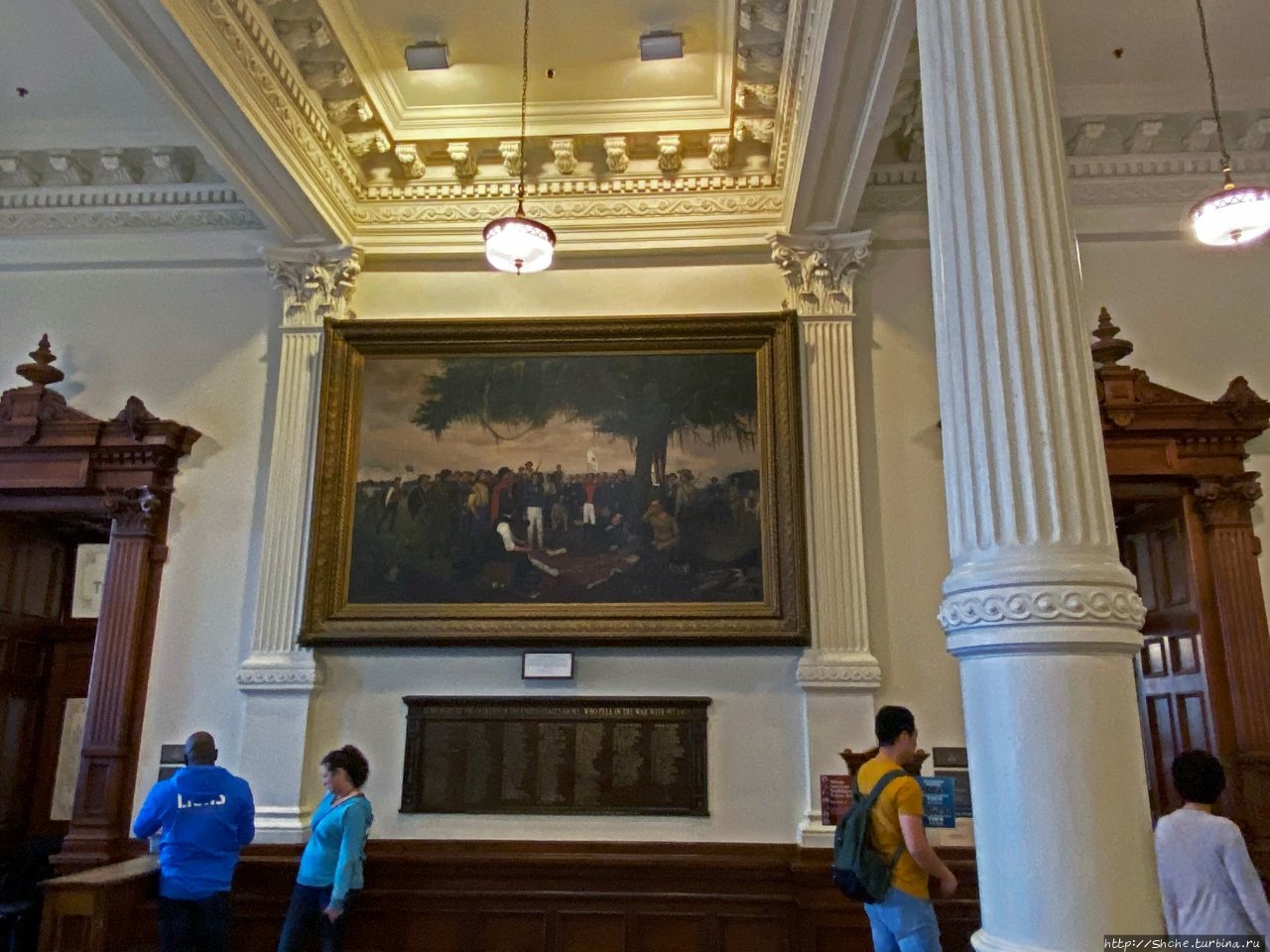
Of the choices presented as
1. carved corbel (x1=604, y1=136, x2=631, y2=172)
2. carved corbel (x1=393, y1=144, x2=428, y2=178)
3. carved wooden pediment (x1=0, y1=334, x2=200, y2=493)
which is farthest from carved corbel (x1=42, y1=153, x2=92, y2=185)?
carved corbel (x1=604, y1=136, x2=631, y2=172)

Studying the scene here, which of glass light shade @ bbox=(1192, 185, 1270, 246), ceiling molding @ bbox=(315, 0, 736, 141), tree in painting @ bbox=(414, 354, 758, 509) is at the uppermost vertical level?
ceiling molding @ bbox=(315, 0, 736, 141)

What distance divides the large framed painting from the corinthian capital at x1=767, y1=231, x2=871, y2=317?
28 centimetres

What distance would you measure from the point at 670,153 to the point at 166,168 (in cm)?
393

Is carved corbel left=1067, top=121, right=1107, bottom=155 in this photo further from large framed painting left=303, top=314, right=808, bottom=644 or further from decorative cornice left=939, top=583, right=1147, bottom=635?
decorative cornice left=939, top=583, right=1147, bottom=635

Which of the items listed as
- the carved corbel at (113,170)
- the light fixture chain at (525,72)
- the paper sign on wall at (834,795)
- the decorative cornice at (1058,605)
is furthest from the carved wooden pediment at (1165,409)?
the carved corbel at (113,170)

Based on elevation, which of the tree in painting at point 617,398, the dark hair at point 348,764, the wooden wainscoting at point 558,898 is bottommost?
the wooden wainscoting at point 558,898

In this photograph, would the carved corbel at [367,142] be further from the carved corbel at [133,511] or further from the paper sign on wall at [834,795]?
the paper sign on wall at [834,795]

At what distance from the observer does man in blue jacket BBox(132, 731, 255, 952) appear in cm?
493

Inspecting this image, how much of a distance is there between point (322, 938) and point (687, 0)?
5852 mm

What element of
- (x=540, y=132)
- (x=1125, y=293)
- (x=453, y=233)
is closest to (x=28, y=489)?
(x=453, y=233)

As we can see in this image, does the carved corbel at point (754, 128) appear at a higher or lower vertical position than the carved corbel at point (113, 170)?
lower

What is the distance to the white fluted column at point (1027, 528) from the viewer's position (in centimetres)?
233

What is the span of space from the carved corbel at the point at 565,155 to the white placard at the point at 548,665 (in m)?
3.65

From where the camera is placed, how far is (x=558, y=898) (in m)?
6.01
